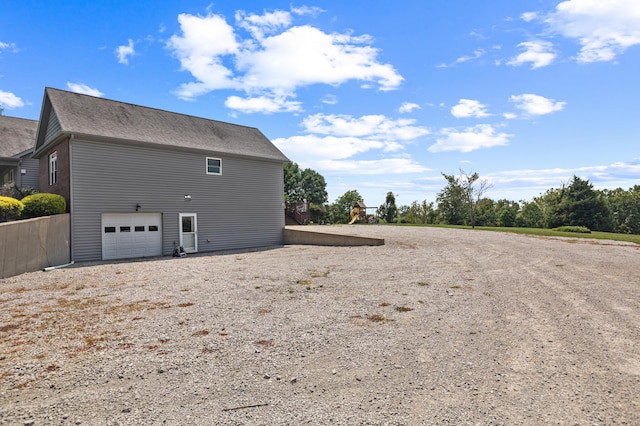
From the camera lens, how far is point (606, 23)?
943 centimetres

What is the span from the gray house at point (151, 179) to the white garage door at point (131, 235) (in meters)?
0.04

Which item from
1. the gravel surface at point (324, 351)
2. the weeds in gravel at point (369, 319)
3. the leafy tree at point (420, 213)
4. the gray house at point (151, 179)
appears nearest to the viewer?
the gravel surface at point (324, 351)

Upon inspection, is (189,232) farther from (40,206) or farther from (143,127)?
(40,206)

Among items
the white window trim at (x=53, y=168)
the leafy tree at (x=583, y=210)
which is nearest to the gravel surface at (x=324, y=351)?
the white window trim at (x=53, y=168)

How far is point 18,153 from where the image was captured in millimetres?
18219

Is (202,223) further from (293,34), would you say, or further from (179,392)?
(179,392)

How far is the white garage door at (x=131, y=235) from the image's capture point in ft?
43.2

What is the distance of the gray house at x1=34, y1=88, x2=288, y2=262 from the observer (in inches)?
499

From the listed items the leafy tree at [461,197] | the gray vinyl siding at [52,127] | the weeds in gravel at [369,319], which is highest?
the gray vinyl siding at [52,127]

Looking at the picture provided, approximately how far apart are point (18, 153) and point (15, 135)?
228 cm

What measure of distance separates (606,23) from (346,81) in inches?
396

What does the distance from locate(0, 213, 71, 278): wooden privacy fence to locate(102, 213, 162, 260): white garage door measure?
4.50ft

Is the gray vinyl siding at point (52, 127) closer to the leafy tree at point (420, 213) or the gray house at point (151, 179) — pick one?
the gray house at point (151, 179)

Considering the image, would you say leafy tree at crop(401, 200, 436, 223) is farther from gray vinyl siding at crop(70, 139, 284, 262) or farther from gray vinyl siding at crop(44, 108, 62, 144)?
gray vinyl siding at crop(44, 108, 62, 144)
